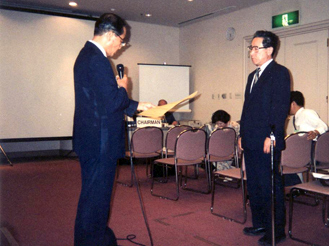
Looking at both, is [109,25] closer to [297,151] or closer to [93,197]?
[93,197]

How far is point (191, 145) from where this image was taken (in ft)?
14.4

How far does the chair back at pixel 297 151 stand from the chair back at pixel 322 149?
83mm

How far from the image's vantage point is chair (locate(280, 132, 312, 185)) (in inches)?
140

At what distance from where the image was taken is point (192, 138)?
4.39 m

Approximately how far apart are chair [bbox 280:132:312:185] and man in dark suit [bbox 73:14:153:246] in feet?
6.79

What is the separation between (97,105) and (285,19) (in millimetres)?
5912

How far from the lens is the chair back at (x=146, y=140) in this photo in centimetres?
486

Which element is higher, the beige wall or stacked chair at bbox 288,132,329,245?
the beige wall

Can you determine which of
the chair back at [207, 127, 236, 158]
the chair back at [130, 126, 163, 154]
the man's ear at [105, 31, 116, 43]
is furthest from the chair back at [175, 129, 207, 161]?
the man's ear at [105, 31, 116, 43]

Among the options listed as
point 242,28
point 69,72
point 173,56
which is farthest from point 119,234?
point 173,56

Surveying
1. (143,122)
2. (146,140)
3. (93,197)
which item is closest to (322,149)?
(146,140)

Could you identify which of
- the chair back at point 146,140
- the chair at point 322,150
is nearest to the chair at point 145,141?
the chair back at point 146,140

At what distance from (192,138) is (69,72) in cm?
454

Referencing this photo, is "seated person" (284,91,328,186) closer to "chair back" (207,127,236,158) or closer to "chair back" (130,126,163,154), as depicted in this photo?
"chair back" (207,127,236,158)
